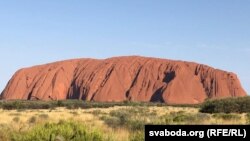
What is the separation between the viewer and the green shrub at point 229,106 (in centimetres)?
4507

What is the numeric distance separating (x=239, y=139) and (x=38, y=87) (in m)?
130

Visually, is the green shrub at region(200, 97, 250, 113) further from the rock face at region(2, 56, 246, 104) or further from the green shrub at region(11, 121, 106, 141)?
the rock face at region(2, 56, 246, 104)

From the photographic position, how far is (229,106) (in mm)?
45656

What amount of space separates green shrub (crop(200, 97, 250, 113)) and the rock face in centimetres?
7079

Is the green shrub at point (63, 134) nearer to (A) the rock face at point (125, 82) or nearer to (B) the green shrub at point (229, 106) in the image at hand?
(B) the green shrub at point (229, 106)

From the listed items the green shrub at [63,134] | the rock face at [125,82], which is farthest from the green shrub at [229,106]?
the rock face at [125,82]

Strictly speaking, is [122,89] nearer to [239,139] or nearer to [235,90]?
[235,90]

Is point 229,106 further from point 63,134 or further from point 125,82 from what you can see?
point 125,82

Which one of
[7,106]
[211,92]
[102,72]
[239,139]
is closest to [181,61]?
[211,92]

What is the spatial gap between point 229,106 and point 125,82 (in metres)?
86.1

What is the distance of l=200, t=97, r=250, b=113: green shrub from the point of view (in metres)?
45.1

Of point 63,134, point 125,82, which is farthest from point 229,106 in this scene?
point 125,82

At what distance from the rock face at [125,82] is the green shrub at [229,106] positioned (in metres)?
70.8

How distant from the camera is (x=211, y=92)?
127 metres
